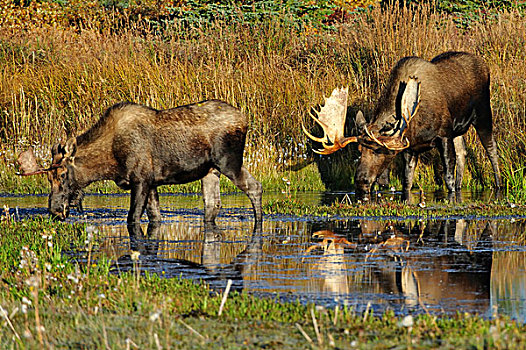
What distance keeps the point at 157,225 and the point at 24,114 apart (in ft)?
25.6

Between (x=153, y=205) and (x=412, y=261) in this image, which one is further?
(x=153, y=205)

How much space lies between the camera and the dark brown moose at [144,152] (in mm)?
12703

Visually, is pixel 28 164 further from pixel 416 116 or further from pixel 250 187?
pixel 416 116

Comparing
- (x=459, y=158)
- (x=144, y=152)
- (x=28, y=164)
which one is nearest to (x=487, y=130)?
(x=459, y=158)

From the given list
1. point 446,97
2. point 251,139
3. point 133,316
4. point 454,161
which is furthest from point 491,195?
point 133,316

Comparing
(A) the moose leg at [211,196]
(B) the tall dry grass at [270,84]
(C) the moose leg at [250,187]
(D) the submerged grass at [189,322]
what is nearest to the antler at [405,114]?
(C) the moose leg at [250,187]

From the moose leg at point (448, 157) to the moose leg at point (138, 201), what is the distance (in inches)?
244

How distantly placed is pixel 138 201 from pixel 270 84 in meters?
8.32

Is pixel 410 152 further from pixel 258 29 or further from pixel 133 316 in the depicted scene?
pixel 133 316

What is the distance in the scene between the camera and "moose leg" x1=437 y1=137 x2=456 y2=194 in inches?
644

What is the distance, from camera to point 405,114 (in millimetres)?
15445

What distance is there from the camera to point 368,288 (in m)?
8.07

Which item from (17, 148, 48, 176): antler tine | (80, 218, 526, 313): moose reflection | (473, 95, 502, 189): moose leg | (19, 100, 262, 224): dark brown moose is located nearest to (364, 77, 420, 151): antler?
(80, 218, 526, 313): moose reflection

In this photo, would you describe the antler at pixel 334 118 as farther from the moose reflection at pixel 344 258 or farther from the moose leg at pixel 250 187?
the moose leg at pixel 250 187
